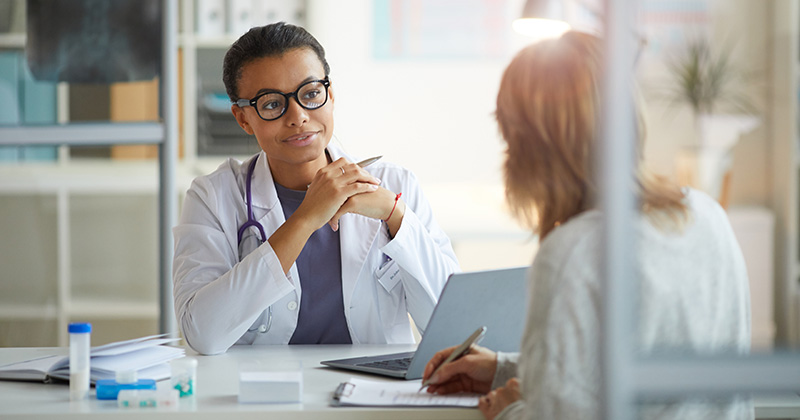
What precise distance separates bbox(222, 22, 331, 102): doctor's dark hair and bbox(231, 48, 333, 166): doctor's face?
0.05 feet

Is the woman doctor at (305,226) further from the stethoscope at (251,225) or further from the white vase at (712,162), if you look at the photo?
the white vase at (712,162)

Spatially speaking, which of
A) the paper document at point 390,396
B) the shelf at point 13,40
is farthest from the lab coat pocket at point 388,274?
the shelf at point 13,40

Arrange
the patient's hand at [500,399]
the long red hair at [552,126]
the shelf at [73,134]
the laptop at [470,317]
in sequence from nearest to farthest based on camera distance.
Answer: the long red hair at [552,126], the patient's hand at [500,399], the laptop at [470,317], the shelf at [73,134]

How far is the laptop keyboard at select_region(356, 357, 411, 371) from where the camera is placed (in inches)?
55.7

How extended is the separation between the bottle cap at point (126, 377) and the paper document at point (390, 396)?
12.6 inches

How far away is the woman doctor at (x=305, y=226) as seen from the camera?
1683 mm

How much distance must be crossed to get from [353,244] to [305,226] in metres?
0.22

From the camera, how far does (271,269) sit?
1574mm

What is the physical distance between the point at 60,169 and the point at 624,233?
10.3ft

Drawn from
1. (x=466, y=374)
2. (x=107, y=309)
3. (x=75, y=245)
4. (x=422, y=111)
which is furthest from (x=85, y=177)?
(x=466, y=374)

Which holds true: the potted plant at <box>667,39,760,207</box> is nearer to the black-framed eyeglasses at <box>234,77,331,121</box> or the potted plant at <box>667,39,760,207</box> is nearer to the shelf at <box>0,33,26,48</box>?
the black-framed eyeglasses at <box>234,77,331,121</box>

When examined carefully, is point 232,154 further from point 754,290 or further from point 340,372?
point 754,290

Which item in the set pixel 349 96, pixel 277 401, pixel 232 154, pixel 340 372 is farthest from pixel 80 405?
A: pixel 349 96

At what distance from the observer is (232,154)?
3.54 metres
